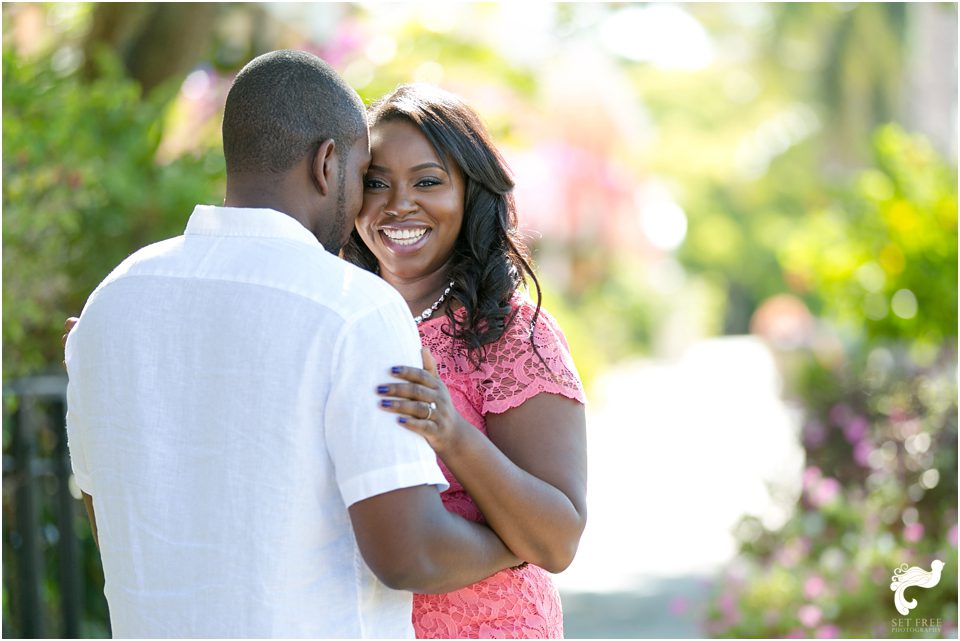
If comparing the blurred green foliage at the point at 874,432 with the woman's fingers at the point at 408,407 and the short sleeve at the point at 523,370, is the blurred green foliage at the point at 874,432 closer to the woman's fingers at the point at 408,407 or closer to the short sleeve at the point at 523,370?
the short sleeve at the point at 523,370

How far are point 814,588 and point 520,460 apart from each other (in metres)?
4.54

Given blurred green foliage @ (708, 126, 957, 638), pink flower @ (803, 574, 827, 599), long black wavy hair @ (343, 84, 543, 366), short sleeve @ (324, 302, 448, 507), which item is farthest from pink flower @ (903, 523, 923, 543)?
short sleeve @ (324, 302, 448, 507)

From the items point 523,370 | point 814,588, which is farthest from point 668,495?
point 523,370

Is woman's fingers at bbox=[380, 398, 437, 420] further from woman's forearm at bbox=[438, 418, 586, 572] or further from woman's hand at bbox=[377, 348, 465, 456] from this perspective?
woman's forearm at bbox=[438, 418, 586, 572]

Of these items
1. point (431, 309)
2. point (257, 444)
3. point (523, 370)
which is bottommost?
point (257, 444)

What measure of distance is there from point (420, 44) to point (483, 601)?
8.23 metres

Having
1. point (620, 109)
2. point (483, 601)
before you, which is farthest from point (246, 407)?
point (620, 109)

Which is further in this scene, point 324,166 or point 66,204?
point 66,204

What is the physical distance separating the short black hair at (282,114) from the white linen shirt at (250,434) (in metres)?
0.13

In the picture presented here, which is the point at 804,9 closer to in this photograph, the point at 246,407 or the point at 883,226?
the point at 883,226

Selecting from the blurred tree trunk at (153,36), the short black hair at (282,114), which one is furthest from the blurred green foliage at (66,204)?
the short black hair at (282,114)

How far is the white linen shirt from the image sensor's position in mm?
1930

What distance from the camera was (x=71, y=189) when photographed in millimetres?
5156

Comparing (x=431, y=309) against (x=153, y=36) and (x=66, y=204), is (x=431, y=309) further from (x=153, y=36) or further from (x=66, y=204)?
(x=153, y=36)
